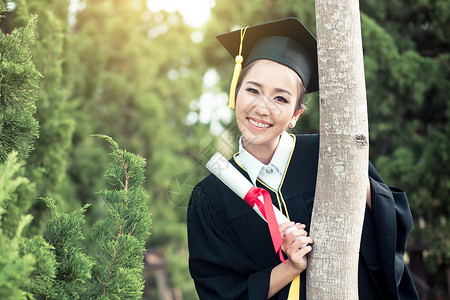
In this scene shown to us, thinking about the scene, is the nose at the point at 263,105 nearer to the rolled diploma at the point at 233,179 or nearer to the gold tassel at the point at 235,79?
the gold tassel at the point at 235,79

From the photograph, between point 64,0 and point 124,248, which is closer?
point 124,248

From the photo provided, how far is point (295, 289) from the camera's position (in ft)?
7.30

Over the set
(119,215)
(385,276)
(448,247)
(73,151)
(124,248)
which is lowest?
(385,276)

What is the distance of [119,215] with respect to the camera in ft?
7.02

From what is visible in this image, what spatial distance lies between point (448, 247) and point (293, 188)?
341 centimetres

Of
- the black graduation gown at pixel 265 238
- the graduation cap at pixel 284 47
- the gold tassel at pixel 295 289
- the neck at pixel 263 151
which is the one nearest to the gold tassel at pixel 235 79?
the graduation cap at pixel 284 47

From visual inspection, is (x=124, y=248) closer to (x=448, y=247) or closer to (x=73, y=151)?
(x=448, y=247)

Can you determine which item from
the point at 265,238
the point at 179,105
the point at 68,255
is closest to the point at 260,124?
the point at 265,238

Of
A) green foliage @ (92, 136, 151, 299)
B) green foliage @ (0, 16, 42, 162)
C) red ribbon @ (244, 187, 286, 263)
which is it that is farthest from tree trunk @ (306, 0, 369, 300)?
green foliage @ (0, 16, 42, 162)

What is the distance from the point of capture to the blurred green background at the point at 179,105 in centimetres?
439

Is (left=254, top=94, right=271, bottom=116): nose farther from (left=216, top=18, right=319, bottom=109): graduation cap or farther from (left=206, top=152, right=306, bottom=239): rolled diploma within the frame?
(left=206, top=152, right=306, bottom=239): rolled diploma

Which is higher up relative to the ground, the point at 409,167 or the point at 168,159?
the point at 168,159

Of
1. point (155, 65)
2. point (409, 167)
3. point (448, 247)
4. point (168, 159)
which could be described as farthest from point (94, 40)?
point (448, 247)

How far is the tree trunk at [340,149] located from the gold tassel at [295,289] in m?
0.15
